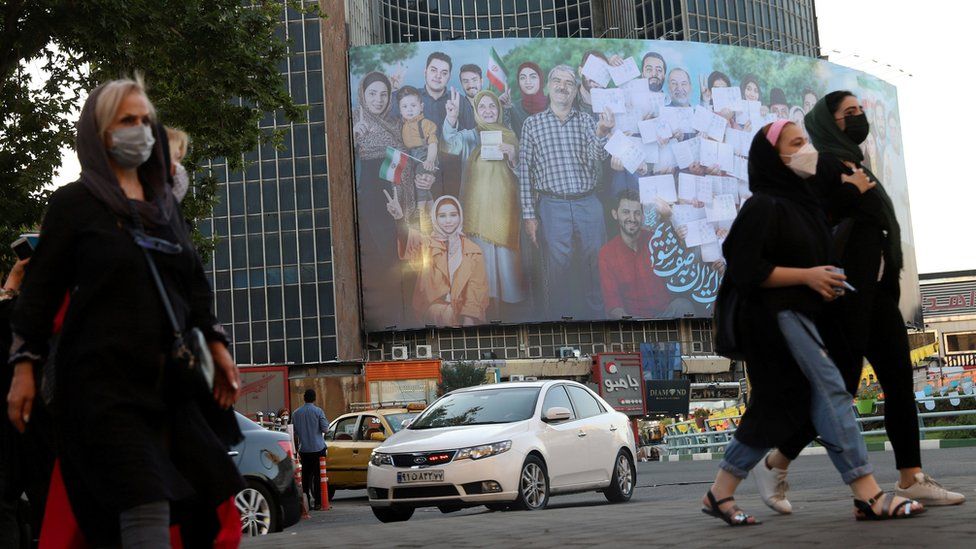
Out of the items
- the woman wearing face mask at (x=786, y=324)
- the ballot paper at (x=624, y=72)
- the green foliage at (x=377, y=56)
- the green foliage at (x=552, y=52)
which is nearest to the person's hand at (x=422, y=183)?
the green foliage at (x=377, y=56)

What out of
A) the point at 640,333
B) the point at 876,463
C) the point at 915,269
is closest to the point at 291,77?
the point at 640,333

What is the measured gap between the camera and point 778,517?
253 inches

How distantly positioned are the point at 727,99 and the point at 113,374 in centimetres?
8151

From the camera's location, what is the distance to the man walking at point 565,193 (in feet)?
252

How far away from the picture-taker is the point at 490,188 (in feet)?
251

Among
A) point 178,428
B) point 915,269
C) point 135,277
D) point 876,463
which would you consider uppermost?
point 915,269

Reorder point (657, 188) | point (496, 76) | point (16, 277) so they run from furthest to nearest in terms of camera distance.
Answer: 1. point (657, 188)
2. point (496, 76)
3. point (16, 277)

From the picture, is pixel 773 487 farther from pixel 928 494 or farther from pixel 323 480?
pixel 323 480

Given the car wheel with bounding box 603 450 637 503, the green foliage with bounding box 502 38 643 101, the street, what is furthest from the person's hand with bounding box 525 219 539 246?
the street

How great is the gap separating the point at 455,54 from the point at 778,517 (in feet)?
238

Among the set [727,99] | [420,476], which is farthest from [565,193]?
[420,476]

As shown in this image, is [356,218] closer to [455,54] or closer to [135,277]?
[455,54]

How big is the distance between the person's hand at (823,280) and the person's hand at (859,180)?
691 mm

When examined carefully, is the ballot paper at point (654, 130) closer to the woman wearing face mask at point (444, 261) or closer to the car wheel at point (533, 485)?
the woman wearing face mask at point (444, 261)
